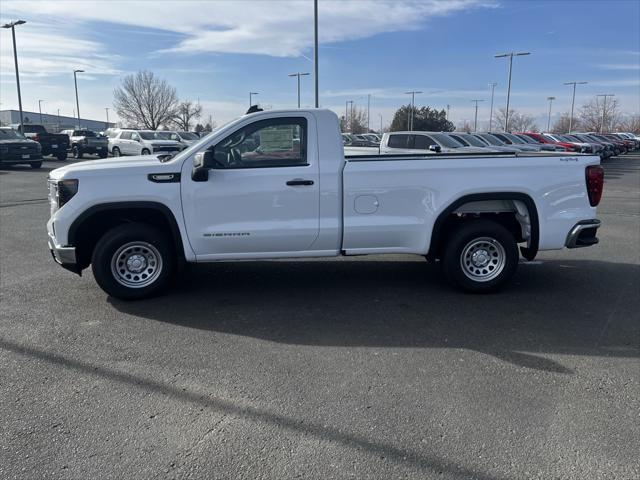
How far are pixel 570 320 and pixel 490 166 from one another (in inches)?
69.0

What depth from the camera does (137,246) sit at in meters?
5.76

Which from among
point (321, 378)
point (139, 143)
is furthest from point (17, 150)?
point (321, 378)

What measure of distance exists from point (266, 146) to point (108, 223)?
75.7 inches

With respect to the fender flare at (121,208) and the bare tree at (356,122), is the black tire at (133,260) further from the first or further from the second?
the bare tree at (356,122)

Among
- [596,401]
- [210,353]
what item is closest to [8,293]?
[210,353]

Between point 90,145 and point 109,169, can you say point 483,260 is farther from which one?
point 90,145

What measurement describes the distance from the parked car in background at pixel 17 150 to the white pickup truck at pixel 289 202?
22.4 metres

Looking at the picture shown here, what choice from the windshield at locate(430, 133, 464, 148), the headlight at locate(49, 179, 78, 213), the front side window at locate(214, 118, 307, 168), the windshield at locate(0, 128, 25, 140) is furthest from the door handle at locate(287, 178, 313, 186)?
the windshield at locate(0, 128, 25, 140)

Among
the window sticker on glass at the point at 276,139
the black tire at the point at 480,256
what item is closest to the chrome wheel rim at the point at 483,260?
the black tire at the point at 480,256

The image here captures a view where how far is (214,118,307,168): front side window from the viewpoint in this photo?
562 cm

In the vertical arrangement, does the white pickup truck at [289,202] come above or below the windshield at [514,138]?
below

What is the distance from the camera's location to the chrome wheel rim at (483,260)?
19.8ft

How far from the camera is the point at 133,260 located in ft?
19.1

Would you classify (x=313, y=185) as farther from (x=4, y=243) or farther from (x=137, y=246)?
(x=4, y=243)
